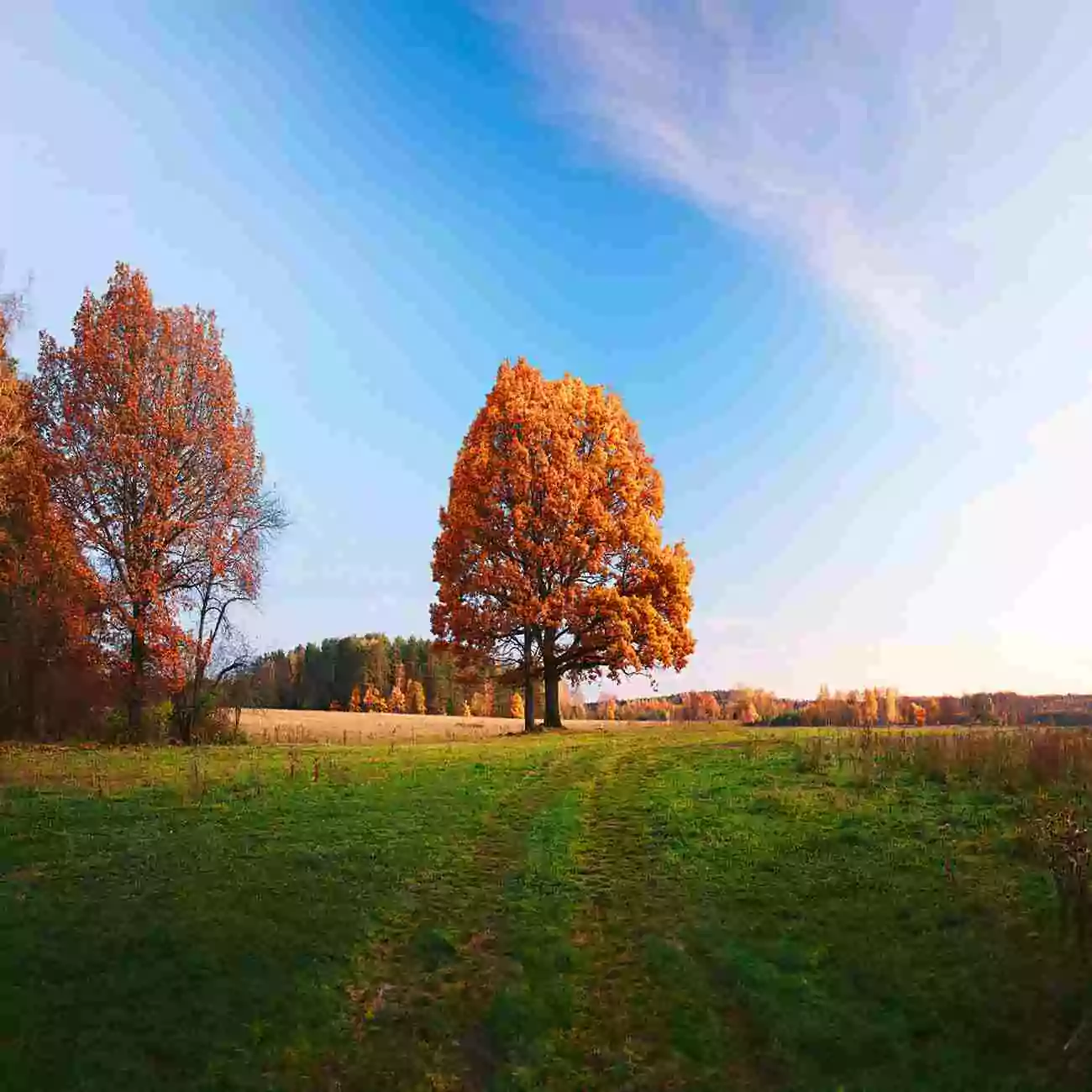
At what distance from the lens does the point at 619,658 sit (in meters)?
37.8

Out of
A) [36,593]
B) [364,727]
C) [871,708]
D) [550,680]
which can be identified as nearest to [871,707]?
[871,708]

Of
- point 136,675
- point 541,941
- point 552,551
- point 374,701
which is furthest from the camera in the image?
point 374,701

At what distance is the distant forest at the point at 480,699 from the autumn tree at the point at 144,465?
4.33 m

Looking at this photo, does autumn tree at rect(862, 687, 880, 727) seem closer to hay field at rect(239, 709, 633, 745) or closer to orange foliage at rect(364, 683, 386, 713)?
hay field at rect(239, 709, 633, 745)

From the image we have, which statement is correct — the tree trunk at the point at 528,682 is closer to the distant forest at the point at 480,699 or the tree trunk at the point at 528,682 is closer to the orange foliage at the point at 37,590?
the distant forest at the point at 480,699

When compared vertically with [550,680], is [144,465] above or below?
above

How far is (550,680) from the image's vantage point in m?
39.1

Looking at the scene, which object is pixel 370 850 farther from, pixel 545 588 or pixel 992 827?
pixel 545 588

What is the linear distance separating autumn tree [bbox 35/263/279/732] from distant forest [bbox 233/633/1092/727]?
4.33 meters

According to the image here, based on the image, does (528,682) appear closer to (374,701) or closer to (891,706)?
(891,706)

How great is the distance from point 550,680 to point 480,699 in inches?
3275

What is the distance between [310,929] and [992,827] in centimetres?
1129

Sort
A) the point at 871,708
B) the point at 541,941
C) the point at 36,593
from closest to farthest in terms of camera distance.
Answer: the point at 541,941 → the point at 36,593 → the point at 871,708

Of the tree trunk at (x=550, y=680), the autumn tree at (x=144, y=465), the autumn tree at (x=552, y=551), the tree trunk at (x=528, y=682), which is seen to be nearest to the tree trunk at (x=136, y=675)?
the autumn tree at (x=144, y=465)
